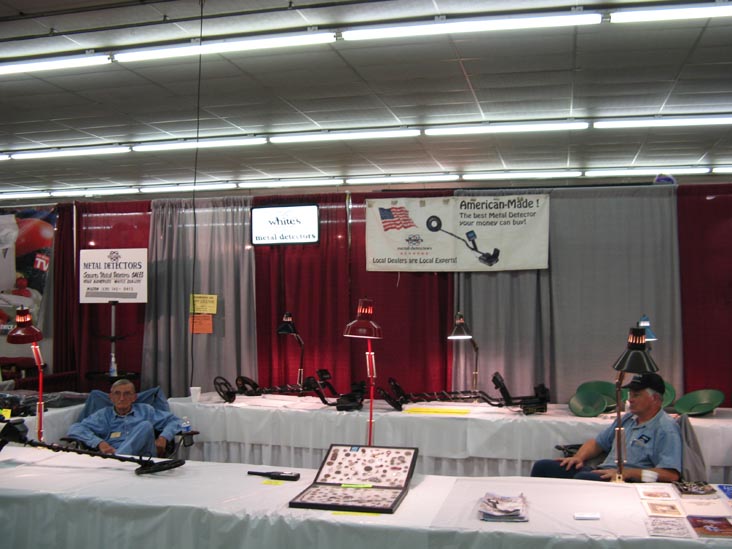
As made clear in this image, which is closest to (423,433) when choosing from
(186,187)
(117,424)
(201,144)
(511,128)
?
(117,424)

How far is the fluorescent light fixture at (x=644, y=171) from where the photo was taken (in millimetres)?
13250

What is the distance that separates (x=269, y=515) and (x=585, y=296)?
A: 420 centimetres

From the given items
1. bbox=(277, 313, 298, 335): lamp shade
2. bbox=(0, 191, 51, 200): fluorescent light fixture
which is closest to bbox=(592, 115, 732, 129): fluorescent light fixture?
bbox=(277, 313, 298, 335): lamp shade

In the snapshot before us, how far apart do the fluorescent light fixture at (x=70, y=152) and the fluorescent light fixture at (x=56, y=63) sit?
14.8ft

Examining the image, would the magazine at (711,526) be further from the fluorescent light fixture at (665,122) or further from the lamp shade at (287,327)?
the fluorescent light fixture at (665,122)

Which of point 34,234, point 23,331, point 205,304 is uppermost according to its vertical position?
point 34,234

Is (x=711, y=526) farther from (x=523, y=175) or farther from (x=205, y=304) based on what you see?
(x=523, y=175)

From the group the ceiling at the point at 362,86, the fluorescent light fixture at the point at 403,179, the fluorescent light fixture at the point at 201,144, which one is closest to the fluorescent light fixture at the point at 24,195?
the ceiling at the point at 362,86

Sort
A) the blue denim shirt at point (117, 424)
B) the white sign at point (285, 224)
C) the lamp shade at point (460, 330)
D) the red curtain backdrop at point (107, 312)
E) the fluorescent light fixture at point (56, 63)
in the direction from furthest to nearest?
the red curtain backdrop at point (107, 312) < the white sign at point (285, 224) < the fluorescent light fixture at point (56, 63) < the lamp shade at point (460, 330) < the blue denim shirt at point (117, 424)

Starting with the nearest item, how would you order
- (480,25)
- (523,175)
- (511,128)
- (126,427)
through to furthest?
(126,427) < (480,25) < (511,128) < (523,175)

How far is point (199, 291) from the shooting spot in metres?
7.60

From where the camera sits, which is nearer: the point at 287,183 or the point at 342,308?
the point at 342,308

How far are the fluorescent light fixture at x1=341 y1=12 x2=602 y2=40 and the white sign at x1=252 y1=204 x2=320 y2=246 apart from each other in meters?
1.85

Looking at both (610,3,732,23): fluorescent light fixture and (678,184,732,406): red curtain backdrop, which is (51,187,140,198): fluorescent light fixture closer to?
(610,3,732,23): fluorescent light fixture
